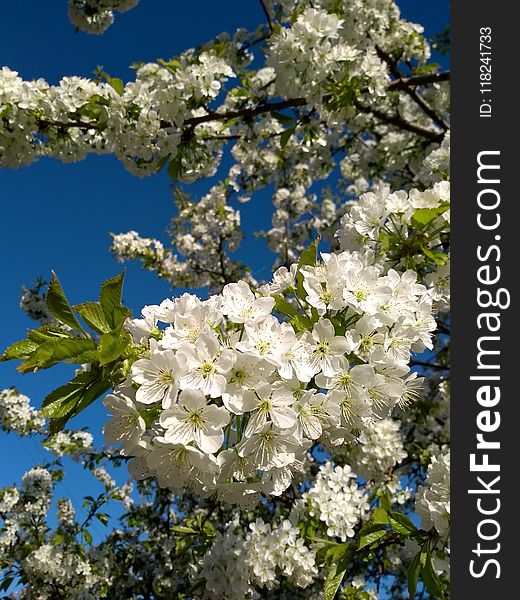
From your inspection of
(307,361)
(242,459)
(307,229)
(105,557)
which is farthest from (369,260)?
(307,229)

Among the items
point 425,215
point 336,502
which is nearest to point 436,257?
point 425,215

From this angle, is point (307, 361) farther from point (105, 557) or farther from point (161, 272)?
point (161, 272)

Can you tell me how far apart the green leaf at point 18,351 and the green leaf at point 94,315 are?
0.54ft

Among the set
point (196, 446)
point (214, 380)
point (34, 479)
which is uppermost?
point (34, 479)

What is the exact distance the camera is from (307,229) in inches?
338

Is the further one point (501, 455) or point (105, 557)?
point (105, 557)

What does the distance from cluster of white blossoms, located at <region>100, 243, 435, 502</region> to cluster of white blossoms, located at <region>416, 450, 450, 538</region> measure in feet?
2.33

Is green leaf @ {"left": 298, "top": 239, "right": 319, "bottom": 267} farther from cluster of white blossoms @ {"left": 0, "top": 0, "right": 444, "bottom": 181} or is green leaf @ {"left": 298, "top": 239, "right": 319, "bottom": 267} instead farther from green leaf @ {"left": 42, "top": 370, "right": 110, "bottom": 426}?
cluster of white blossoms @ {"left": 0, "top": 0, "right": 444, "bottom": 181}

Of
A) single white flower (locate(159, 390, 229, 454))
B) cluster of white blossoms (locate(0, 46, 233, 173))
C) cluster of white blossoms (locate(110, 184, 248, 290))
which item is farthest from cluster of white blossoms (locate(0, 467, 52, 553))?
single white flower (locate(159, 390, 229, 454))

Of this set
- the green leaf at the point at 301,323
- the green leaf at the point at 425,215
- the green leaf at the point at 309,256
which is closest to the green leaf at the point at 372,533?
the green leaf at the point at 301,323

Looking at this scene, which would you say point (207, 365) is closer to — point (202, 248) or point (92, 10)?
point (92, 10)

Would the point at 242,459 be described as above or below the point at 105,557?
below

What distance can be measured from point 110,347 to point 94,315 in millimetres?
123

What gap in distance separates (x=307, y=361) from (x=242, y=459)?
0.33m
